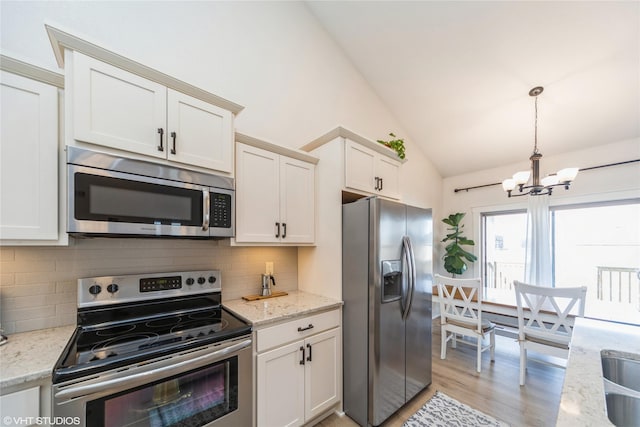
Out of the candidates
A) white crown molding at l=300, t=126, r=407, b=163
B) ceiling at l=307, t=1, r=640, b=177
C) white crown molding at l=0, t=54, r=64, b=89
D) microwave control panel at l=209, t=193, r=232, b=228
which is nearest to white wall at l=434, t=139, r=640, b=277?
ceiling at l=307, t=1, r=640, b=177

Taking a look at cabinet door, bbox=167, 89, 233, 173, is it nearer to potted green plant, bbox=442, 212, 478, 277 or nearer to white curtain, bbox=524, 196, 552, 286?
potted green plant, bbox=442, 212, 478, 277

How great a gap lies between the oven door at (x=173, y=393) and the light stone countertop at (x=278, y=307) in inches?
7.8

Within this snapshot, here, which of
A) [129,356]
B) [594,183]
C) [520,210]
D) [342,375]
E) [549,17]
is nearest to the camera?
[129,356]

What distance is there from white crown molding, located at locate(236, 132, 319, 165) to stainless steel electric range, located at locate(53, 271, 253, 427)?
1047 millimetres

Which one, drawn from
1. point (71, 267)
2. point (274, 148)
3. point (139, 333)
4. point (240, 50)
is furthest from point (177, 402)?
point (240, 50)

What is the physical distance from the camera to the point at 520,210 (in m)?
4.02

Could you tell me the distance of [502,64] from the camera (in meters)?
2.67

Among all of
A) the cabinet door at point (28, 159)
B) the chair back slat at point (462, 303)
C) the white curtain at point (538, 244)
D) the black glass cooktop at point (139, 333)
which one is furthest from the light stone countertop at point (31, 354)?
the white curtain at point (538, 244)

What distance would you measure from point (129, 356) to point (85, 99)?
123cm

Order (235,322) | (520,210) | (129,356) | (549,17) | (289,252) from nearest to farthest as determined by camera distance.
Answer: (129,356), (235,322), (549,17), (289,252), (520,210)

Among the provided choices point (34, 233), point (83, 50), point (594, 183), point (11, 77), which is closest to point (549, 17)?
point (594, 183)

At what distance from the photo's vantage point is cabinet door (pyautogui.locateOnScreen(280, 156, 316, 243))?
6.77 ft

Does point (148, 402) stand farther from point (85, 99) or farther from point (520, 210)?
point (520, 210)

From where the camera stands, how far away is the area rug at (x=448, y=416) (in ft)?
6.38
